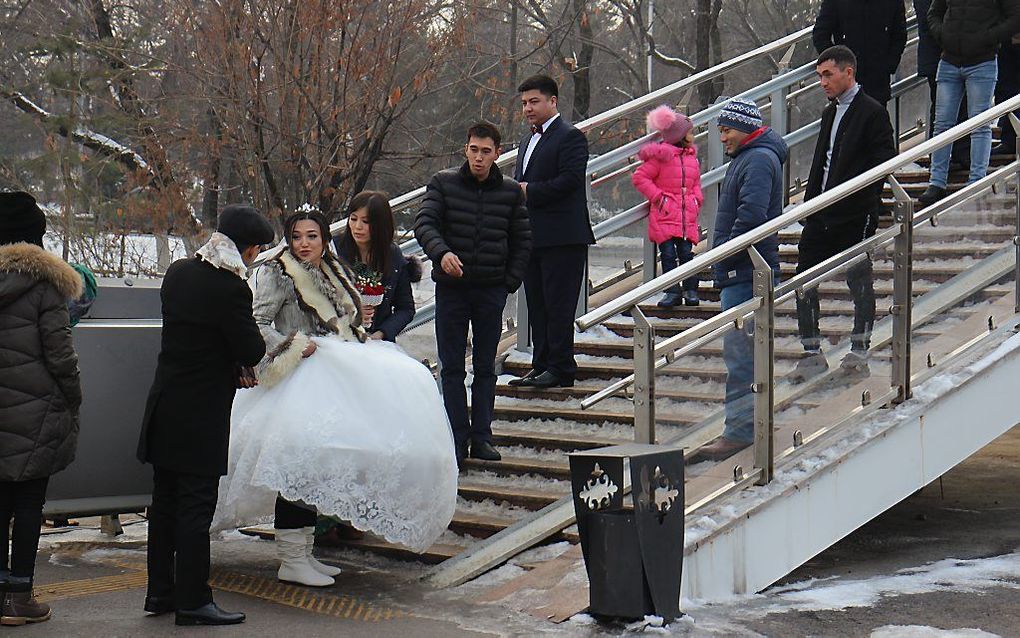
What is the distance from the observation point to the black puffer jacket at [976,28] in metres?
10.1

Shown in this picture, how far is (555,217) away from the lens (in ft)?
27.5

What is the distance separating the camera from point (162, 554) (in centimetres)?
580

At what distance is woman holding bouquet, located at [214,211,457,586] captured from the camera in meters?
5.98

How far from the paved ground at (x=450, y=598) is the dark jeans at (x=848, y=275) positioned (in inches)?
49.9

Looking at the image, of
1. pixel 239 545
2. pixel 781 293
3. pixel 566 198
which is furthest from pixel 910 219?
pixel 239 545

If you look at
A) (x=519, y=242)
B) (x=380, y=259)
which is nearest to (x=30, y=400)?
(x=380, y=259)

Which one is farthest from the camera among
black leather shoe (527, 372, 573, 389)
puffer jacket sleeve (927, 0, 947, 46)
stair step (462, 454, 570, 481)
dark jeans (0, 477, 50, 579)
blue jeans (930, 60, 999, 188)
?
puffer jacket sleeve (927, 0, 947, 46)

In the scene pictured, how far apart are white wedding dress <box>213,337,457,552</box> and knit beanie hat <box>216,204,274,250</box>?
70 centimetres

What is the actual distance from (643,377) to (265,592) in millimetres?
2023

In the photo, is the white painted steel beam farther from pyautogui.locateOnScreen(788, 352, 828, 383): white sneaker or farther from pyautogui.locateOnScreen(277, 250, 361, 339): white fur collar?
pyautogui.locateOnScreen(277, 250, 361, 339): white fur collar

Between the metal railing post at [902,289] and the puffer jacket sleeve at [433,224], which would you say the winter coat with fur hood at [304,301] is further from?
the metal railing post at [902,289]

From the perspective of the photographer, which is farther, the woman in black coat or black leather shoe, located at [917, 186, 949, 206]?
black leather shoe, located at [917, 186, 949, 206]

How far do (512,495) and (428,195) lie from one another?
1783mm

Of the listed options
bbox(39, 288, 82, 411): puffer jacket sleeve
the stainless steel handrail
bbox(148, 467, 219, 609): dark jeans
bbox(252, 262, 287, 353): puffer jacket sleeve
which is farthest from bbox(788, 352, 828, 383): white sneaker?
bbox(39, 288, 82, 411): puffer jacket sleeve
